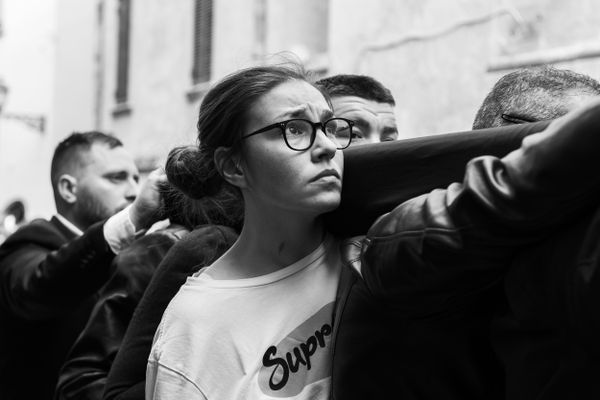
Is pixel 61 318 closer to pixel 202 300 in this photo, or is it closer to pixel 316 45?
pixel 202 300

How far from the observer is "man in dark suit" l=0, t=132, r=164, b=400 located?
3.47 m

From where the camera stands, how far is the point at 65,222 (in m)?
4.21

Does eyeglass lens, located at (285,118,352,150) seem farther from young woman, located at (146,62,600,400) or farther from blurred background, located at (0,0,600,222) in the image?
blurred background, located at (0,0,600,222)

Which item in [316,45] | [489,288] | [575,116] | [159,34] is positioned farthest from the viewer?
[159,34]

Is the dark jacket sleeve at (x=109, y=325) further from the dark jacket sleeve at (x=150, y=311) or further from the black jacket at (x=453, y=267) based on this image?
the black jacket at (x=453, y=267)

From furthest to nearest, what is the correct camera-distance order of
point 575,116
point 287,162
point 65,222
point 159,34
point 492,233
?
point 159,34 < point 65,222 < point 287,162 < point 492,233 < point 575,116

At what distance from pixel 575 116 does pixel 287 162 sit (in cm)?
81

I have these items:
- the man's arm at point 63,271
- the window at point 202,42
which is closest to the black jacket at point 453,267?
the man's arm at point 63,271

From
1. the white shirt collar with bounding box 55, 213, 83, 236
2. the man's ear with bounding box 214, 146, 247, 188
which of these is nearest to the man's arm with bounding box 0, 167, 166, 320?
the white shirt collar with bounding box 55, 213, 83, 236

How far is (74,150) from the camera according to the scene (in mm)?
4426

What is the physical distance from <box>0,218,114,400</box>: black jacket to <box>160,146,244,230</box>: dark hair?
25.6 inches

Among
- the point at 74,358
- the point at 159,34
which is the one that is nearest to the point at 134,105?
→ the point at 159,34

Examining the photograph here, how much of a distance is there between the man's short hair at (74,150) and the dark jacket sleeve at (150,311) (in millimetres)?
2016

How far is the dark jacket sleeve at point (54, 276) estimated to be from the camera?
11.4 ft
